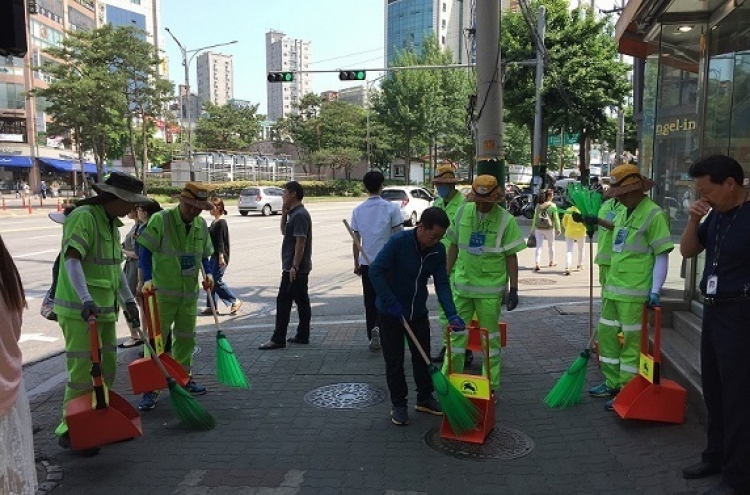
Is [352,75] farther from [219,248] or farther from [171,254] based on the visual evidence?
[171,254]

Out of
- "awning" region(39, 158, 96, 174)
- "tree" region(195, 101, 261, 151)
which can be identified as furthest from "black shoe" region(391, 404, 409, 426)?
"tree" region(195, 101, 261, 151)

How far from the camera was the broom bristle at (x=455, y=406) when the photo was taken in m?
4.05

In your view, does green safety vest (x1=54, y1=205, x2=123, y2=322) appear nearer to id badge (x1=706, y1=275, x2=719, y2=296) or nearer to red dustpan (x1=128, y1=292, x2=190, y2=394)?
red dustpan (x1=128, y1=292, x2=190, y2=394)

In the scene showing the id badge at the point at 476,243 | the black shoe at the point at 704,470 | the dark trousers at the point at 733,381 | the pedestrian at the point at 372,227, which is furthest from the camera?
the pedestrian at the point at 372,227

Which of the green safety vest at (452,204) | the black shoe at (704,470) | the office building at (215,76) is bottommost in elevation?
the black shoe at (704,470)

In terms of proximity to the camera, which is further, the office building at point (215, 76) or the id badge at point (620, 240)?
the office building at point (215, 76)

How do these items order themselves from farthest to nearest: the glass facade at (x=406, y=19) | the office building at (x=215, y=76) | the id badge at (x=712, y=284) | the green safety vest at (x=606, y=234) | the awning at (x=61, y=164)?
1. the office building at (x=215, y=76)
2. the glass facade at (x=406, y=19)
3. the awning at (x=61, y=164)
4. the green safety vest at (x=606, y=234)
5. the id badge at (x=712, y=284)

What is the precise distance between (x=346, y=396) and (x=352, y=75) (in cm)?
1811

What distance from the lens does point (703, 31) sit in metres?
6.59

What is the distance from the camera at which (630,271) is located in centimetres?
470

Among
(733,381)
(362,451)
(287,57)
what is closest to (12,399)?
(362,451)

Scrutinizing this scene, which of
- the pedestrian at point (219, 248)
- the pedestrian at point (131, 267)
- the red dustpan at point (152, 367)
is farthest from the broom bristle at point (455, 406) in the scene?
the pedestrian at point (219, 248)

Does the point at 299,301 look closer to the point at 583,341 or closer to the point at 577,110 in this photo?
the point at 583,341

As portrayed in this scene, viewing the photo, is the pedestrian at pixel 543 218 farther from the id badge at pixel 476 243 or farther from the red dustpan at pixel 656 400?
the red dustpan at pixel 656 400
